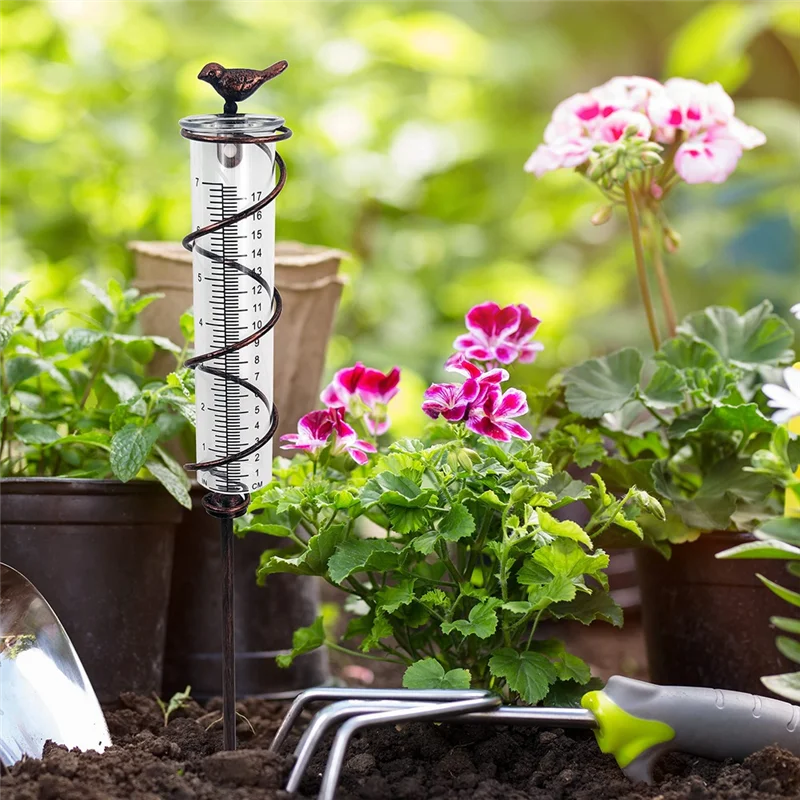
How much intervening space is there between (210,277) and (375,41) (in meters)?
2.23

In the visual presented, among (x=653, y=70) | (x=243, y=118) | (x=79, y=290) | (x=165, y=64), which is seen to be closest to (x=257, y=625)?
(x=243, y=118)

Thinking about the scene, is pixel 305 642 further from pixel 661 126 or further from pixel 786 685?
pixel 661 126

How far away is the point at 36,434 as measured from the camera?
1193 millimetres

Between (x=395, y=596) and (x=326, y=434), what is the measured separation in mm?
193

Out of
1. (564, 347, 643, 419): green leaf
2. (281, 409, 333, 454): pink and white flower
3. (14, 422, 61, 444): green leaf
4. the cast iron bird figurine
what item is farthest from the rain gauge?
(564, 347, 643, 419): green leaf

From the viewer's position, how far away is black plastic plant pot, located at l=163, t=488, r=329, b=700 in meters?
1.35

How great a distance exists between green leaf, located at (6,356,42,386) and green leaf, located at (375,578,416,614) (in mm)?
534

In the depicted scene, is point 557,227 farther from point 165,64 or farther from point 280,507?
point 280,507

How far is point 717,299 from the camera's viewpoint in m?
2.81

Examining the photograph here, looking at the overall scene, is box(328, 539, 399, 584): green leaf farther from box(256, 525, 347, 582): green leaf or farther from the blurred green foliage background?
the blurred green foliage background

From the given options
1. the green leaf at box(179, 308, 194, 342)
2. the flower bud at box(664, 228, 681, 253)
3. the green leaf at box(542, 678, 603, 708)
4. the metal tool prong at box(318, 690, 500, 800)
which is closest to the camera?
the metal tool prong at box(318, 690, 500, 800)

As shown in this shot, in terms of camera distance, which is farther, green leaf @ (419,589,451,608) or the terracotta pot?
the terracotta pot

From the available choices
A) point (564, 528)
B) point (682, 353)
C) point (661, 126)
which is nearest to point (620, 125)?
point (661, 126)

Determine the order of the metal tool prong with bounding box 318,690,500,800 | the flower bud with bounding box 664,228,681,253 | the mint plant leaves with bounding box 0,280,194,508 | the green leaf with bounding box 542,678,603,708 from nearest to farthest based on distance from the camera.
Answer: the metal tool prong with bounding box 318,690,500,800
the green leaf with bounding box 542,678,603,708
the mint plant leaves with bounding box 0,280,194,508
the flower bud with bounding box 664,228,681,253
